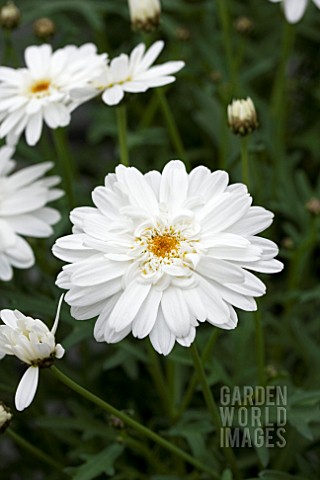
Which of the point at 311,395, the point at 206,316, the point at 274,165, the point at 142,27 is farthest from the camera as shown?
the point at 274,165

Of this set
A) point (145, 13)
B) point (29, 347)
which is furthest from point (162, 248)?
point (145, 13)

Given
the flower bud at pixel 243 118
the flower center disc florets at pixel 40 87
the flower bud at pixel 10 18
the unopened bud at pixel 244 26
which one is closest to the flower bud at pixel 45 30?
the flower bud at pixel 10 18

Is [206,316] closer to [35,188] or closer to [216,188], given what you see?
[216,188]

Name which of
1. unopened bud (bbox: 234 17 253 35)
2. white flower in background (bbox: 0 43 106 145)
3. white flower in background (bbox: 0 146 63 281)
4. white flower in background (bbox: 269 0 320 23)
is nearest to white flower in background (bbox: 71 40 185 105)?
white flower in background (bbox: 0 43 106 145)

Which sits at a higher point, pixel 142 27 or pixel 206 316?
pixel 142 27

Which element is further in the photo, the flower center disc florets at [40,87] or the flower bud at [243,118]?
the flower center disc florets at [40,87]

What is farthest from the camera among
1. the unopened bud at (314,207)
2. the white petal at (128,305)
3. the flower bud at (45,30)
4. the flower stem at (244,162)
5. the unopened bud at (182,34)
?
the unopened bud at (182,34)

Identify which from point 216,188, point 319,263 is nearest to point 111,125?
point 319,263

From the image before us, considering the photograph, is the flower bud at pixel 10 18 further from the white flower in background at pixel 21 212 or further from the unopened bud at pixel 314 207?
the unopened bud at pixel 314 207

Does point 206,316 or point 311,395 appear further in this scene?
point 311,395
